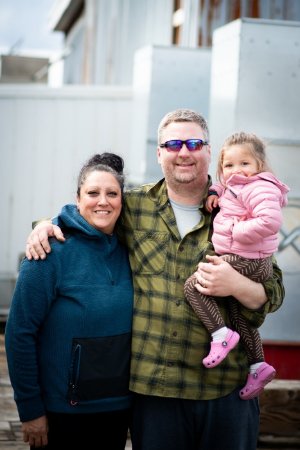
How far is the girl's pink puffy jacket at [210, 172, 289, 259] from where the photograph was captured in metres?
3.68

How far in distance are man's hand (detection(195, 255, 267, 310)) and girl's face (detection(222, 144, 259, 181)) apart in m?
0.39

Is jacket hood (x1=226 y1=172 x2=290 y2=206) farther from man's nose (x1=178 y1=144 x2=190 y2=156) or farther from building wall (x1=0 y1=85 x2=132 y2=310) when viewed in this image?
building wall (x1=0 y1=85 x2=132 y2=310)

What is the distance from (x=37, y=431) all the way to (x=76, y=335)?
420 millimetres

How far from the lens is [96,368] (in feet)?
12.0

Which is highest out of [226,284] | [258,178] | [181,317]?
[258,178]

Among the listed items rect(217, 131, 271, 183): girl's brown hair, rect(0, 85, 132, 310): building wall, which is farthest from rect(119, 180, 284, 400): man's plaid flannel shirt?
rect(0, 85, 132, 310): building wall

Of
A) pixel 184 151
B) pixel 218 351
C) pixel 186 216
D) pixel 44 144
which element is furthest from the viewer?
pixel 44 144

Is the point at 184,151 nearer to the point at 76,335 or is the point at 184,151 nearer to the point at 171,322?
the point at 171,322

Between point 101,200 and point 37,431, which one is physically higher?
point 101,200

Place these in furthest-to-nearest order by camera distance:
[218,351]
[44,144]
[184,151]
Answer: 1. [44,144]
2. [184,151]
3. [218,351]

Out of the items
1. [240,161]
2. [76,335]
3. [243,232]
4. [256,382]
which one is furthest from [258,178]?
[76,335]

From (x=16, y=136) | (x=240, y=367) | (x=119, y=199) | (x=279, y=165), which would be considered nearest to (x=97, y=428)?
(x=240, y=367)

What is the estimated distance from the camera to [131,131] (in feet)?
30.0

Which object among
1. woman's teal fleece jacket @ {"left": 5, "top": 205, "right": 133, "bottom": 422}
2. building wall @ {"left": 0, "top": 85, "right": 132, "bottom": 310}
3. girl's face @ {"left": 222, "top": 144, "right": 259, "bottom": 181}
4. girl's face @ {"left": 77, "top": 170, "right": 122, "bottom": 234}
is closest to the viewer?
woman's teal fleece jacket @ {"left": 5, "top": 205, "right": 133, "bottom": 422}
